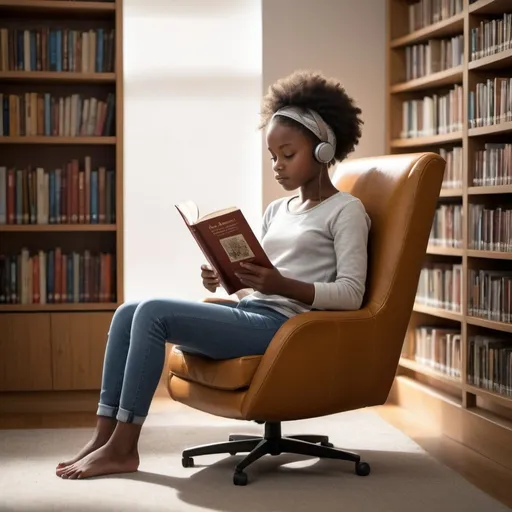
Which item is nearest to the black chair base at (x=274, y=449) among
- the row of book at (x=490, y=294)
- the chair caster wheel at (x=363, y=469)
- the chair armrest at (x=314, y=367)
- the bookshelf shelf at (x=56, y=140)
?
the chair caster wheel at (x=363, y=469)

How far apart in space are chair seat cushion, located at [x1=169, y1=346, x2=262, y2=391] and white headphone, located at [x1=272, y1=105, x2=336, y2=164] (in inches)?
25.5

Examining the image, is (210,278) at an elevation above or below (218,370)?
above

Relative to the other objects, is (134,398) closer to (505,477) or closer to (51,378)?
(505,477)

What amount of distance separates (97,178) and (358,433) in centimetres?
163

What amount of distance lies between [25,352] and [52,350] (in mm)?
115

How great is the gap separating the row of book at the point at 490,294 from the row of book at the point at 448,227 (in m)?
0.26

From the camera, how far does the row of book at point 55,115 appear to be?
421 centimetres

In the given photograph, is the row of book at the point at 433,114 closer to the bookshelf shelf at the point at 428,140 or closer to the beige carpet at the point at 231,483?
the bookshelf shelf at the point at 428,140

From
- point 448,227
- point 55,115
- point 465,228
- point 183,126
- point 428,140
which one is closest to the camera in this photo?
point 465,228

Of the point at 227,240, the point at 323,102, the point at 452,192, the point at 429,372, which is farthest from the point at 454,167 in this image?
the point at 227,240

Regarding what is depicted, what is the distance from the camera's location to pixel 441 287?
3.97 metres

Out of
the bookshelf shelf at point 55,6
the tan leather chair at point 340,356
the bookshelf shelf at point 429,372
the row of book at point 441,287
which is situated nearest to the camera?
the tan leather chair at point 340,356

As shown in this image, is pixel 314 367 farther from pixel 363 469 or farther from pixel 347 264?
pixel 363 469

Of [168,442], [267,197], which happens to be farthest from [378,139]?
[168,442]
